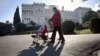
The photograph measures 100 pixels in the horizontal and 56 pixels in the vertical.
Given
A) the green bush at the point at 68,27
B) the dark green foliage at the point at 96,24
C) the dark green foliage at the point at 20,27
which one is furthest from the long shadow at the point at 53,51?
the dark green foliage at the point at 20,27

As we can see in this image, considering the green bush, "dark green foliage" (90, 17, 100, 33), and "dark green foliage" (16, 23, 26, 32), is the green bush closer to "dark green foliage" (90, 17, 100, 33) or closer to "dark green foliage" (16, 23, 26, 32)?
"dark green foliage" (90, 17, 100, 33)

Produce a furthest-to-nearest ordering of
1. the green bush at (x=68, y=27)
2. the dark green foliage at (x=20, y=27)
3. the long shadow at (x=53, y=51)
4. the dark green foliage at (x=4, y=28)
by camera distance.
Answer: the dark green foliage at (x=20, y=27)
the green bush at (x=68, y=27)
the dark green foliage at (x=4, y=28)
the long shadow at (x=53, y=51)

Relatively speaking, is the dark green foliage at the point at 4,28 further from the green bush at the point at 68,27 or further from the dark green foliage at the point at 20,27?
the green bush at the point at 68,27

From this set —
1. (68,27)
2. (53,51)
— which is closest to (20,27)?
(68,27)

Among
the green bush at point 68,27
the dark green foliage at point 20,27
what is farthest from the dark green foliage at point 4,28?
the green bush at point 68,27

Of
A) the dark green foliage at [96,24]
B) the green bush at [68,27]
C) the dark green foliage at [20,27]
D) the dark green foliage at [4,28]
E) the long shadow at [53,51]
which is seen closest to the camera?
the long shadow at [53,51]

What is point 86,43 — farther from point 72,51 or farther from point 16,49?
point 16,49

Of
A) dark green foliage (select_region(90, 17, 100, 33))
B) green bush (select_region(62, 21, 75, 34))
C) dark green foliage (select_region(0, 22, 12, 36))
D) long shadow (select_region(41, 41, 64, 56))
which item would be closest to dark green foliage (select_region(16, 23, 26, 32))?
dark green foliage (select_region(0, 22, 12, 36))

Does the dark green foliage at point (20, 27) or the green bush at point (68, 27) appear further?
the dark green foliage at point (20, 27)

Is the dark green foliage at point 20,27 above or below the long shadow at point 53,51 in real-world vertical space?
below

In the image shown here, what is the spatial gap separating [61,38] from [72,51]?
7.63 ft

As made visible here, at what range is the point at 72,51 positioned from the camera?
28.1ft

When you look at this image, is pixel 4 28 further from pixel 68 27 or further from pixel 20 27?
pixel 68 27

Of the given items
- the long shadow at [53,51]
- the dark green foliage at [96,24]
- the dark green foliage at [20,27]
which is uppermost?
the long shadow at [53,51]
